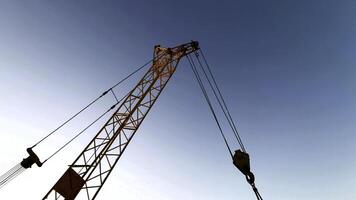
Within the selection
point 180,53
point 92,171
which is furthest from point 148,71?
point 92,171

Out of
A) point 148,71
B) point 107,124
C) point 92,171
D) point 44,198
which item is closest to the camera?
point 44,198

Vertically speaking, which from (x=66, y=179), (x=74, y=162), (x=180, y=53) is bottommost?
(x=66, y=179)

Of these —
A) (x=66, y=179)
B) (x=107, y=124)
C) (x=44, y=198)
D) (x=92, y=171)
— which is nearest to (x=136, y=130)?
(x=107, y=124)

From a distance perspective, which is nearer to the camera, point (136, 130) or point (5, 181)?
point (5, 181)

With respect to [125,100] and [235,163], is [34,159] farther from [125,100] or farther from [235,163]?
[235,163]

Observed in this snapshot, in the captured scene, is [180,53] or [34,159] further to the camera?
[180,53]

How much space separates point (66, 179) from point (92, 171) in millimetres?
1887

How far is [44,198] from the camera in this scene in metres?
15.8

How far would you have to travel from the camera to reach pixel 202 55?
23.6 m

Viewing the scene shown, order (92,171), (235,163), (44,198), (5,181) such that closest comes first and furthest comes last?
1. (235,163)
2. (44,198)
3. (5,181)
4. (92,171)

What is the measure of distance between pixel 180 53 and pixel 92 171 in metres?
12.2

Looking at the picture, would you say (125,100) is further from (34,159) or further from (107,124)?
(34,159)

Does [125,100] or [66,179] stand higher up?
[125,100]

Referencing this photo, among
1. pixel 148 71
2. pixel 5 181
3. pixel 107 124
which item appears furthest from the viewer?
pixel 148 71
